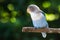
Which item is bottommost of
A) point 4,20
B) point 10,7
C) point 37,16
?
point 4,20

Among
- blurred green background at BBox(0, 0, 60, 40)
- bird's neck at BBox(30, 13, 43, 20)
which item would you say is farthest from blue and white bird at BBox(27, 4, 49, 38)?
blurred green background at BBox(0, 0, 60, 40)

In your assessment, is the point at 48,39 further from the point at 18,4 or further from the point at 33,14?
the point at 33,14

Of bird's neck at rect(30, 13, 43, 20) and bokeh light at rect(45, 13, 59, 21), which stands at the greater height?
bird's neck at rect(30, 13, 43, 20)

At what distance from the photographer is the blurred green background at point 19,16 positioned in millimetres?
2578

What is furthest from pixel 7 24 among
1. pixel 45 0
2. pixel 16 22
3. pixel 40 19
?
pixel 40 19

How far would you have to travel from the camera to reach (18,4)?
256 centimetres

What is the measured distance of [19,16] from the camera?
8.62 ft

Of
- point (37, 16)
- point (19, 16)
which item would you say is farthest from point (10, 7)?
point (37, 16)

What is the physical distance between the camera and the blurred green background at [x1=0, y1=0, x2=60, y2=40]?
2.58 metres

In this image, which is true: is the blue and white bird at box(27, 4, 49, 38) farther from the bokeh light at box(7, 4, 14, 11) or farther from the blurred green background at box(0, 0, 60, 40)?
the bokeh light at box(7, 4, 14, 11)

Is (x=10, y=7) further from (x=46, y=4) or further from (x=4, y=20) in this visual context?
(x=46, y=4)

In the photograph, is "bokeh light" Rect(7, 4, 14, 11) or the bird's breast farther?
"bokeh light" Rect(7, 4, 14, 11)

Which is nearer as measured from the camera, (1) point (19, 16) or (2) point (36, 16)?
(2) point (36, 16)

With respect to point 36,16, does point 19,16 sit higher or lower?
lower
